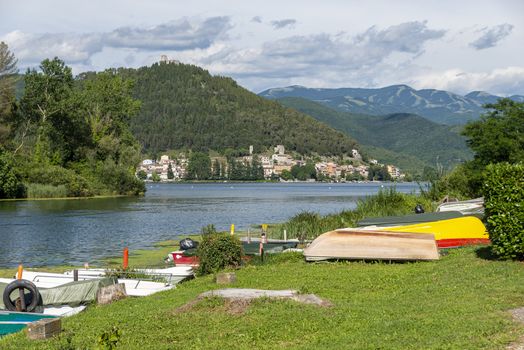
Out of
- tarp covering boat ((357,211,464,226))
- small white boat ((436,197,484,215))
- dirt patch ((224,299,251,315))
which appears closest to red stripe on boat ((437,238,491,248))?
tarp covering boat ((357,211,464,226))

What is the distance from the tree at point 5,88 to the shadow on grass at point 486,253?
7319cm

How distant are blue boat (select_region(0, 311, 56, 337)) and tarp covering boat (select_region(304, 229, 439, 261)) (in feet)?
27.2

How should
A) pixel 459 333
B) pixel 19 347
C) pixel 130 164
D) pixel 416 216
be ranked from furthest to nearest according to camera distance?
pixel 130 164 → pixel 416 216 → pixel 19 347 → pixel 459 333

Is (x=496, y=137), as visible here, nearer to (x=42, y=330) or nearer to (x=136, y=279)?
(x=136, y=279)

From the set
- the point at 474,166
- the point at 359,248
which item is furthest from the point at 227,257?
the point at 474,166

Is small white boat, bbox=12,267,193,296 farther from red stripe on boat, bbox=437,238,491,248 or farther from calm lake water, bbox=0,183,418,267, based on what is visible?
red stripe on boat, bbox=437,238,491,248

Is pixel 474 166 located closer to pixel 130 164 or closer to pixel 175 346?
pixel 175 346

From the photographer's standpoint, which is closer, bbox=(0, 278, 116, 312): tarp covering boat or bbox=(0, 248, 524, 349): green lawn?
Answer: bbox=(0, 248, 524, 349): green lawn

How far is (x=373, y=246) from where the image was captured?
1944 centimetres

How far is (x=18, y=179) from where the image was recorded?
80125 mm

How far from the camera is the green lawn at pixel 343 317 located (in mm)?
9758

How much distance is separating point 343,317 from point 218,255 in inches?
363

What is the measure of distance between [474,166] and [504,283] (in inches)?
1107

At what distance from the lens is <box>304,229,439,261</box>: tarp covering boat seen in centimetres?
1908
